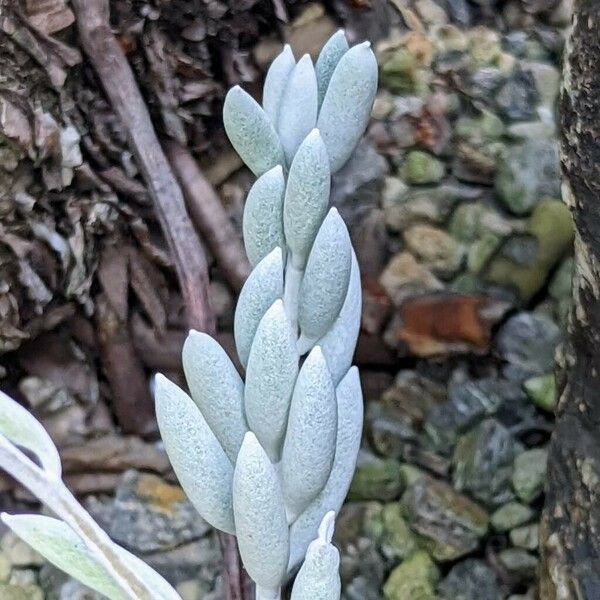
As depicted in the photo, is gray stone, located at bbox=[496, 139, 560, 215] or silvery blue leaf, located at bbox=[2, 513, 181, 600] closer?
silvery blue leaf, located at bbox=[2, 513, 181, 600]

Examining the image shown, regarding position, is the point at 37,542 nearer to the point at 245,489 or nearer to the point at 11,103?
the point at 245,489

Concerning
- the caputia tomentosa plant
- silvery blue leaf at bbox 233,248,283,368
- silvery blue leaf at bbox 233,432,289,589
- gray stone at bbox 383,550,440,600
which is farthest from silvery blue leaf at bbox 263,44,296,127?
gray stone at bbox 383,550,440,600

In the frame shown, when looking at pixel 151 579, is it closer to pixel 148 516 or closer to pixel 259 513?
pixel 259 513

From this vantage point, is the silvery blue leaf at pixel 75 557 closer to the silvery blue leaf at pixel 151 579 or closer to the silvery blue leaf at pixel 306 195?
the silvery blue leaf at pixel 151 579

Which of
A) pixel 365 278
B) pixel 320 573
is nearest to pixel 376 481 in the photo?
pixel 365 278

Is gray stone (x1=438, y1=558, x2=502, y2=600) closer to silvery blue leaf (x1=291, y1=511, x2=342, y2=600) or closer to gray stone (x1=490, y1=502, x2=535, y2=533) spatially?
gray stone (x1=490, y1=502, x2=535, y2=533)

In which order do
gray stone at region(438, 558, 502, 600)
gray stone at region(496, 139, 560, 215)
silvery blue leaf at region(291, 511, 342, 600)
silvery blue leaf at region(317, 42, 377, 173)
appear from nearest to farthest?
silvery blue leaf at region(291, 511, 342, 600) < silvery blue leaf at region(317, 42, 377, 173) < gray stone at region(438, 558, 502, 600) < gray stone at region(496, 139, 560, 215)
